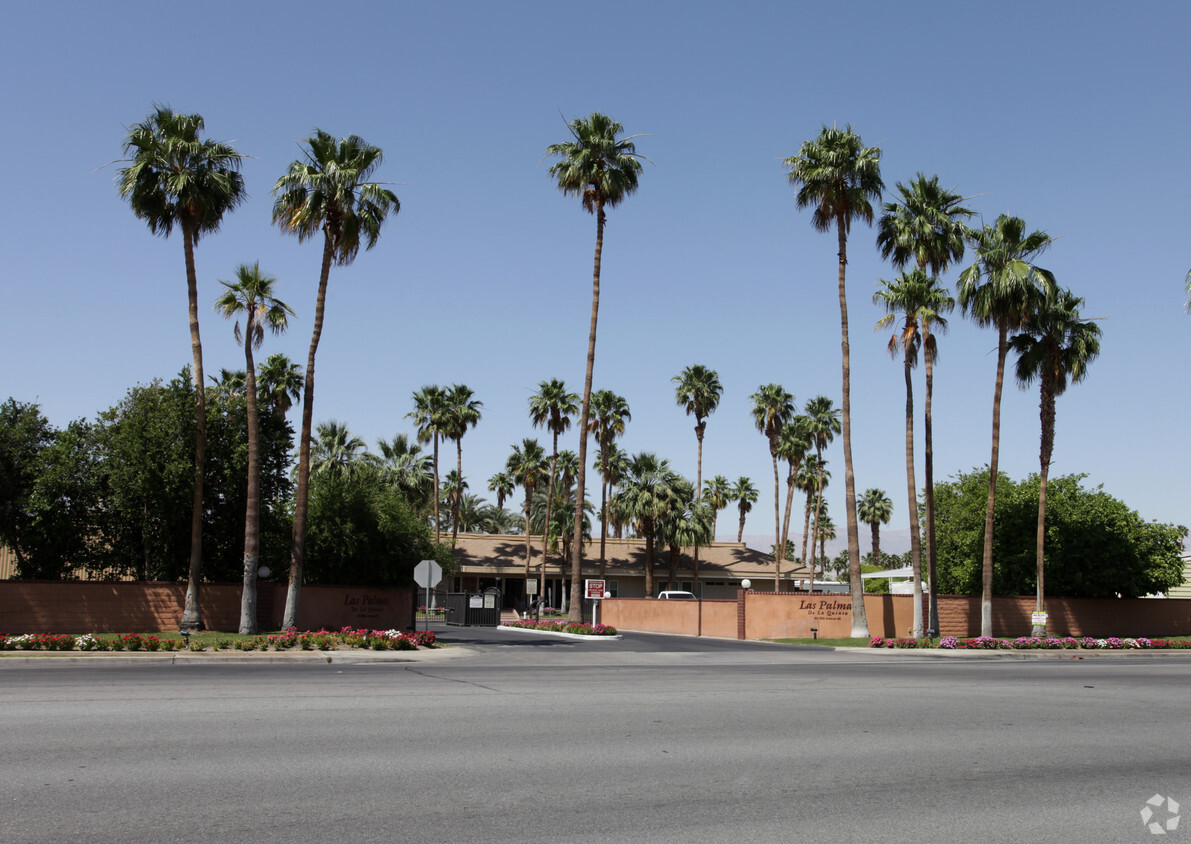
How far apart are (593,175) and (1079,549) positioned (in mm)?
27402

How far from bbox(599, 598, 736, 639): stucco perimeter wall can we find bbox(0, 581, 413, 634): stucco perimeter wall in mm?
16791

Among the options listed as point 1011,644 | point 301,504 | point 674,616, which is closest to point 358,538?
point 301,504

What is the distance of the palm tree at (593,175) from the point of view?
124ft

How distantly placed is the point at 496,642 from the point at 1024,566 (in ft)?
83.3

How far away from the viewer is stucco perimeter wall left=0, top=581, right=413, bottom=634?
91.9 ft

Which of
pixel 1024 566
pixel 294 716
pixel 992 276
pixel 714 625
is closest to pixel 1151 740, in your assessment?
pixel 294 716

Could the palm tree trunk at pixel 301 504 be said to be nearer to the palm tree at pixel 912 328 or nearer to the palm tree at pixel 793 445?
the palm tree at pixel 912 328

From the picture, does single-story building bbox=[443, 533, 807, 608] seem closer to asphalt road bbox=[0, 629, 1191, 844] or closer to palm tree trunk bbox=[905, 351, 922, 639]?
palm tree trunk bbox=[905, 351, 922, 639]

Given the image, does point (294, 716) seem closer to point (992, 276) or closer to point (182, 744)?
point (182, 744)

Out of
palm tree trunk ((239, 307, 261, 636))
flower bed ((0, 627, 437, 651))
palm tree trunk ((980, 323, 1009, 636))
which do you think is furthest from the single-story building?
flower bed ((0, 627, 437, 651))

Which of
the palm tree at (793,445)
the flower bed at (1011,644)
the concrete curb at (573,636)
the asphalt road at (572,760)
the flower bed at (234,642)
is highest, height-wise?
the palm tree at (793,445)

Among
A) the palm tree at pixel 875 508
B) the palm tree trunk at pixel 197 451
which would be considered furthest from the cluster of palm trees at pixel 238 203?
the palm tree at pixel 875 508

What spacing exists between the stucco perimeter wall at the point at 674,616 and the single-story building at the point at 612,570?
38.3ft

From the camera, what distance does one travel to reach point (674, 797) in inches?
294
